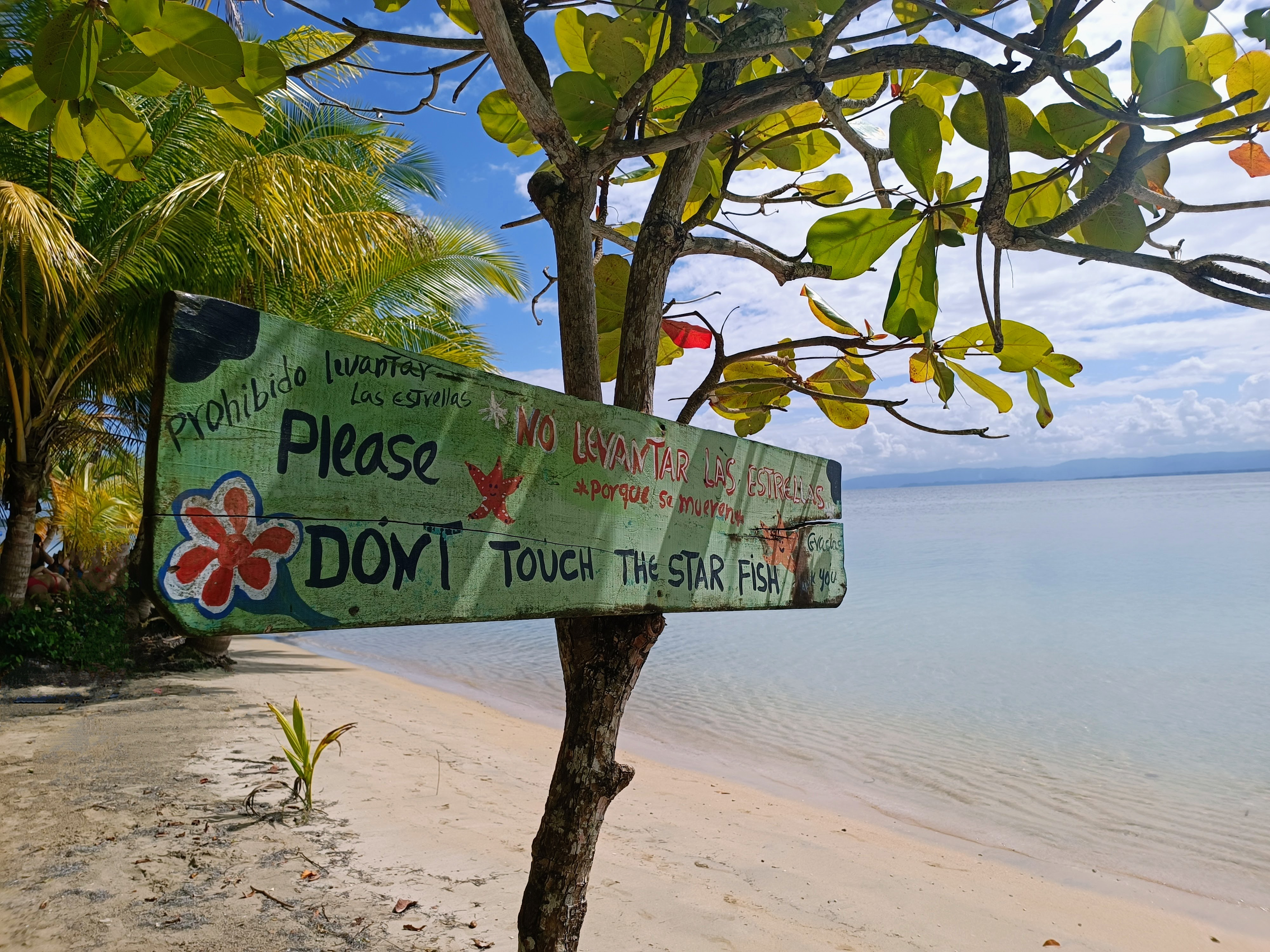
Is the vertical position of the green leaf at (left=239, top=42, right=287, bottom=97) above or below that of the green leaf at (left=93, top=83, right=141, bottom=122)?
above

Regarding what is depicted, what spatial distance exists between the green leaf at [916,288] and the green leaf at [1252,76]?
37 cm

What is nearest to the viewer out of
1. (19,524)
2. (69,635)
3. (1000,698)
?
(19,524)

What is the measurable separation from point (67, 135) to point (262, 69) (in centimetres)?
23

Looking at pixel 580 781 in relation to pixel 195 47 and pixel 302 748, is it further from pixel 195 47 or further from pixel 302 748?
pixel 302 748

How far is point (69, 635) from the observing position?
269 inches

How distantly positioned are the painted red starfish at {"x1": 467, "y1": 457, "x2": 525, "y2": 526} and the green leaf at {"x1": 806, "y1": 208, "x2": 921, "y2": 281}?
558 mm

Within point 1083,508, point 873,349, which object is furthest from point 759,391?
point 1083,508

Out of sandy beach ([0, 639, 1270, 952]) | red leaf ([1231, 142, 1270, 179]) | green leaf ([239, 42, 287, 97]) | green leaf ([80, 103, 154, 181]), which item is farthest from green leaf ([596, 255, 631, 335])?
sandy beach ([0, 639, 1270, 952])

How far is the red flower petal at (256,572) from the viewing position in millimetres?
615

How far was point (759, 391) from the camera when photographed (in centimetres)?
151

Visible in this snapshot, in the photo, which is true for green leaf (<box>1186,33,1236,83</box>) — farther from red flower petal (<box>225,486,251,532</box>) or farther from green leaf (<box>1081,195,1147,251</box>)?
red flower petal (<box>225,486,251,532</box>)

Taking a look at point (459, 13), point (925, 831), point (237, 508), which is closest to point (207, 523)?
point (237, 508)

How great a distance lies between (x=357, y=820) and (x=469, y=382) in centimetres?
361

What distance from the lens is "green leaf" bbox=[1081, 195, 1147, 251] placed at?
3.39 ft
